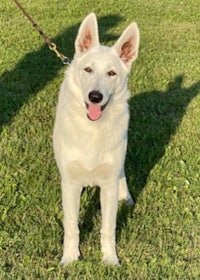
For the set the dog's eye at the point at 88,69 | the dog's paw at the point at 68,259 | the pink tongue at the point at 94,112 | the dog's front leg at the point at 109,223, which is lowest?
the dog's paw at the point at 68,259

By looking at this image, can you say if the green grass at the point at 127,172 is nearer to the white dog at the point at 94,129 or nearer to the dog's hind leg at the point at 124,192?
the dog's hind leg at the point at 124,192

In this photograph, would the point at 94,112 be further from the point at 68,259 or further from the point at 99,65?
the point at 68,259

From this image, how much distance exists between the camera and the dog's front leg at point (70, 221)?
3664 mm

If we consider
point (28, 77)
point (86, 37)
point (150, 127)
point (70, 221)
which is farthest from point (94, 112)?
point (28, 77)

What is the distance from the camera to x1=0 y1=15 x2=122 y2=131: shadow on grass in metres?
6.29

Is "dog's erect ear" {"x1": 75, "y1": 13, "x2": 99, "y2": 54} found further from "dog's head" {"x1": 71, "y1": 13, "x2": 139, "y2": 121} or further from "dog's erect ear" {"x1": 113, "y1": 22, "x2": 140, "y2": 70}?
"dog's erect ear" {"x1": 113, "y1": 22, "x2": 140, "y2": 70}

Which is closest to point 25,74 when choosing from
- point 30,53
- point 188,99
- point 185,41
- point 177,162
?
point 30,53

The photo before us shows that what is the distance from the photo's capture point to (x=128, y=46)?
12.3 ft

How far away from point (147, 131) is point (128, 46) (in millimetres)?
2181

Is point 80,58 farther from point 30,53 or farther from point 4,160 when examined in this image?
point 30,53

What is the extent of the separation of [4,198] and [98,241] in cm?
92

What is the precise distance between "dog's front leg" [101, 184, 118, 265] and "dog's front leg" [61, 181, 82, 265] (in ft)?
0.62

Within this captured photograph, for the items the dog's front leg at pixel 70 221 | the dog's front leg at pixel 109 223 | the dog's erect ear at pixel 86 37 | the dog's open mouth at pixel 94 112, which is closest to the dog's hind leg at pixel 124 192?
the dog's front leg at pixel 109 223

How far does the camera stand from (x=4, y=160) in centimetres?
499
